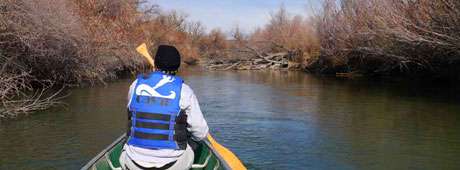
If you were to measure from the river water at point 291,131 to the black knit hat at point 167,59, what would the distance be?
4216mm

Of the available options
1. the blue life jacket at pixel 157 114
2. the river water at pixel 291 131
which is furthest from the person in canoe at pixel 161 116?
the river water at pixel 291 131

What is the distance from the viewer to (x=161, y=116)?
4.23 metres

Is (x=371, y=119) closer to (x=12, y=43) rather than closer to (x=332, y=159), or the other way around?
(x=332, y=159)

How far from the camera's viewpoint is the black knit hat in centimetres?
425

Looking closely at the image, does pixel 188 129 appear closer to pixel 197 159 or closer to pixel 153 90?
pixel 153 90

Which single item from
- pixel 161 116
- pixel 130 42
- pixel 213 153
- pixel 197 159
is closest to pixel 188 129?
pixel 161 116

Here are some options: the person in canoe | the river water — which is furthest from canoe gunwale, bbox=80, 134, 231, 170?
the river water

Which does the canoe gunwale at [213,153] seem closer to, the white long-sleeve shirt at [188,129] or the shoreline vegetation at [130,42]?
the white long-sleeve shirt at [188,129]

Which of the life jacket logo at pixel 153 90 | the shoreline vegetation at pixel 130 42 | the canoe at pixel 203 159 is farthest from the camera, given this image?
the shoreline vegetation at pixel 130 42

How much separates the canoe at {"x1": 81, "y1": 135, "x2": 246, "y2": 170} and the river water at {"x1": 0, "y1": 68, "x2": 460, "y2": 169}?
80.6 inches

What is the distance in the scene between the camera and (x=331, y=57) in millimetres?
32031

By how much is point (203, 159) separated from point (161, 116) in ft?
6.83

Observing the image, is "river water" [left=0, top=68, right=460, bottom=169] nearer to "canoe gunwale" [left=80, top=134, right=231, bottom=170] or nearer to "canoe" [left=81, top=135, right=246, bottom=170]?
"canoe" [left=81, top=135, right=246, bottom=170]

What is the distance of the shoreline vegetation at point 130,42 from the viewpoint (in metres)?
13.8
